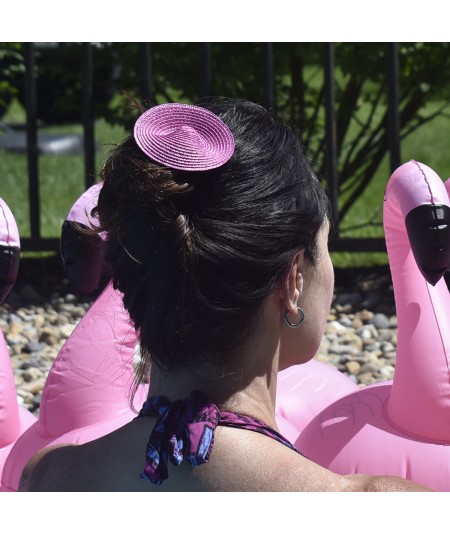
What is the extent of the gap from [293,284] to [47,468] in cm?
45

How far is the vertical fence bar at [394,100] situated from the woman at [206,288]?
126 inches

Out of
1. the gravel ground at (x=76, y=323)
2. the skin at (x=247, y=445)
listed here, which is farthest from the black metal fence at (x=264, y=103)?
the skin at (x=247, y=445)

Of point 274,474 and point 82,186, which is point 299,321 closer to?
point 274,474

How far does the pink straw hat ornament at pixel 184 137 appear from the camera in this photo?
1.33 m

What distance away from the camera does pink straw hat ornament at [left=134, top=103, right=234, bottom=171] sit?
4.36 feet

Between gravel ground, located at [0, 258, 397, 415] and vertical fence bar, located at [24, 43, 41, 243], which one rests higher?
vertical fence bar, located at [24, 43, 41, 243]

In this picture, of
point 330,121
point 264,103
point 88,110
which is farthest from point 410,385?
point 88,110

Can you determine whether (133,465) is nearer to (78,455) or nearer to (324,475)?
(78,455)

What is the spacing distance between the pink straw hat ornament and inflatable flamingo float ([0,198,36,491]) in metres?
0.74

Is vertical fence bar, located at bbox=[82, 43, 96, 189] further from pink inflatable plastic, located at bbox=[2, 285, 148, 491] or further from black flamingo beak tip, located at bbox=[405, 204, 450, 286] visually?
black flamingo beak tip, located at bbox=[405, 204, 450, 286]

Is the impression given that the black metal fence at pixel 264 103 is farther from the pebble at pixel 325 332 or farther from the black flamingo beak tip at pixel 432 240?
the black flamingo beak tip at pixel 432 240

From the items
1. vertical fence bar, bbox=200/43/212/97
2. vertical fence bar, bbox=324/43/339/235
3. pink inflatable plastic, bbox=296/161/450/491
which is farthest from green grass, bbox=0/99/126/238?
pink inflatable plastic, bbox=296/161/450/491

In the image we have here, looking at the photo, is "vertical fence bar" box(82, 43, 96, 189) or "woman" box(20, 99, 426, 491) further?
"vertical fence bar" box(82, 43, 96, 189)

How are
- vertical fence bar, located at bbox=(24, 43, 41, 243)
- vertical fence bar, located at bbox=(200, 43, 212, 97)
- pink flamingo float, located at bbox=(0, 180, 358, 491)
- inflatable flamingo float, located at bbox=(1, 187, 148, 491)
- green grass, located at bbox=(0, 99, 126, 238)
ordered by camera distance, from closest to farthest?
pink flamingo float, located at bbox=(0, 180, 358, 491) < inflatable flamingo float, located at bbox=(1, 187, 148, 491) < vertical fence bar, located at bbox=(200, 43, 212, 97) < vertical fence bar, located at bbox=(24, 43, 41, 243) < green grass, located at bbox=(0, 99, 126, 238)
